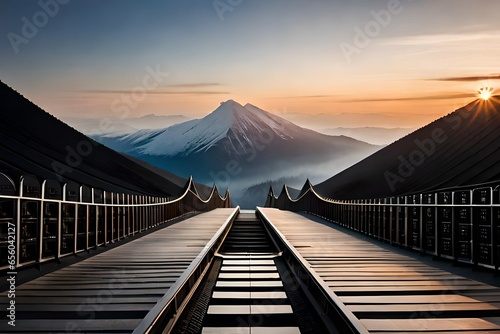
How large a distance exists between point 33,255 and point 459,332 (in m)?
5.60

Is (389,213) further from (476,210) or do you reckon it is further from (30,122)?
(30,122)

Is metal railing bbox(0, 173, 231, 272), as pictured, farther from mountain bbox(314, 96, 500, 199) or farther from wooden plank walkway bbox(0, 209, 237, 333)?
mountain bbox(314, 96, 500, 199)

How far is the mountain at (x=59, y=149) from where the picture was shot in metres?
69.5

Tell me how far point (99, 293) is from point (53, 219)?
2.46 metres

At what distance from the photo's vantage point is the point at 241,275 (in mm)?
11875

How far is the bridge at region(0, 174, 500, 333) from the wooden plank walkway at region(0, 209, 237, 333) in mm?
13

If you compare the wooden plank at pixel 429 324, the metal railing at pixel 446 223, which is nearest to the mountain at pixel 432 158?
the metal railing at pixel 446 223

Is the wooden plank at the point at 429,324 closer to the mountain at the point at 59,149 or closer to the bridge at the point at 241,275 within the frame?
the bridge at the point at 241,275

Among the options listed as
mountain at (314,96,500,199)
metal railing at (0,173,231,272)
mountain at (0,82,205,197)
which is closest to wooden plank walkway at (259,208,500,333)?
metal railing at (0,173,231,272)

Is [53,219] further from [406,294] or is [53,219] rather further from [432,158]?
[432,158]

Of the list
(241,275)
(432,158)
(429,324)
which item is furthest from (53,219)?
(432,158)

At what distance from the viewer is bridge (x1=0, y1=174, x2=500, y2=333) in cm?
625

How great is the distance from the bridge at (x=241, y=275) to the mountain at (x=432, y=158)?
68402 mm

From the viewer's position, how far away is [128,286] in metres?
8.00
